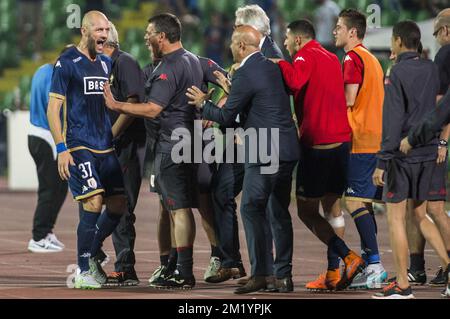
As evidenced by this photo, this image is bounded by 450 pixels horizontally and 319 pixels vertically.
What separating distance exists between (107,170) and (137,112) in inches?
27.7

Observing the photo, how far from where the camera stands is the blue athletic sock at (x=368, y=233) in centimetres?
1121

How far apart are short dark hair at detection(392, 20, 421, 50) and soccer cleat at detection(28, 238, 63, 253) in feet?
20.1

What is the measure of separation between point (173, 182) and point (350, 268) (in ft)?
5.63

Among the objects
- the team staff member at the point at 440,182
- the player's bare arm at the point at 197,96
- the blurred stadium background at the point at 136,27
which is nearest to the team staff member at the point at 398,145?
the team staff member at the point at 440,182

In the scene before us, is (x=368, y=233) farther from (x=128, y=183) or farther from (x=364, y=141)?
(x=128, y=183)

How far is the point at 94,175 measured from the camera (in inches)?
431

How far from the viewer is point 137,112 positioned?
1071 centimetres

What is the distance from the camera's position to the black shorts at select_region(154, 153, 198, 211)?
1097 centimetres

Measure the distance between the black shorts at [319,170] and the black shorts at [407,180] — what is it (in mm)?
901

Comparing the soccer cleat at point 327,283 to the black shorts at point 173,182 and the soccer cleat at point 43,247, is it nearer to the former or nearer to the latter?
the black shorts at point 173,182

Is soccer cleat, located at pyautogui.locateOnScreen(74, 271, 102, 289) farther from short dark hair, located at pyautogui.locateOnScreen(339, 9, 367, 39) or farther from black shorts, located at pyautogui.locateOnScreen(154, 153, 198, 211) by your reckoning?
short dark hair, located at pyautogui.locateOnScreen(339, 9, 367, 39)

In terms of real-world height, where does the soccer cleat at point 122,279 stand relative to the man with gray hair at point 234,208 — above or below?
below

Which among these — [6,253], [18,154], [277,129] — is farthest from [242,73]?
[18,154]
